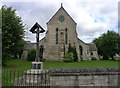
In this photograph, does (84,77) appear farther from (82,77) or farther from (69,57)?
(69,57)

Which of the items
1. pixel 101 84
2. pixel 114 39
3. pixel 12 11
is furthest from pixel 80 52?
pixel 101 84

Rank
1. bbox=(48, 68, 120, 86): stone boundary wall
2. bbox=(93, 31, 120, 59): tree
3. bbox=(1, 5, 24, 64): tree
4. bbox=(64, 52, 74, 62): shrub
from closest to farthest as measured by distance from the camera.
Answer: bbox=(48, 68, 120, 86): stone boundary wall < bbox=(1, 5, 24, 64): tree < bbox=(64, 52, 74, 62): shrub < bbox=(93, 31, 120, 59): tree

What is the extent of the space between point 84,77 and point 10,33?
20.1m

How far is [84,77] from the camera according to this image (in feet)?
32.3

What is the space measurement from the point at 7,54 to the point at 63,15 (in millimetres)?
22955

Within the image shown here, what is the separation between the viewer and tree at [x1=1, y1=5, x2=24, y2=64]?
1088 inches

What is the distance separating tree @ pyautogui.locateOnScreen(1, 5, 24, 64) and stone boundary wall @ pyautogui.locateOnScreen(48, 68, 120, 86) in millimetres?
18749

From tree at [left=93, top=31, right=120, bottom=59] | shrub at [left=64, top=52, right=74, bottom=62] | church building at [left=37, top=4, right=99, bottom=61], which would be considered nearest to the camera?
shrub at [left=64, top=52, right=74, bottom=62]

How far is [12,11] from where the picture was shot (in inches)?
1177

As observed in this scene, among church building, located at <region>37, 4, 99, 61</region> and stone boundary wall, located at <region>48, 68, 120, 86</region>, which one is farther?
church building, located at <region>37, 4, 99, 61</region>


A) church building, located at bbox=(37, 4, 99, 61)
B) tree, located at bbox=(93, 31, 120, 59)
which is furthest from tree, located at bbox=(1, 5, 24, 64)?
tree, located at bbox=(93, 31, 120, 59)

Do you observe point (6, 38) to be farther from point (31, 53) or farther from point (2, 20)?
point (31, 53)

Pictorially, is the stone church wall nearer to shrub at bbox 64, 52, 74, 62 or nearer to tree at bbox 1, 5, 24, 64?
tree at bbox 1, 5, 24, 64

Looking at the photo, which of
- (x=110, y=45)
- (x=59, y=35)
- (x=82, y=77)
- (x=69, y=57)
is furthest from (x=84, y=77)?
(x=110, y=45)
